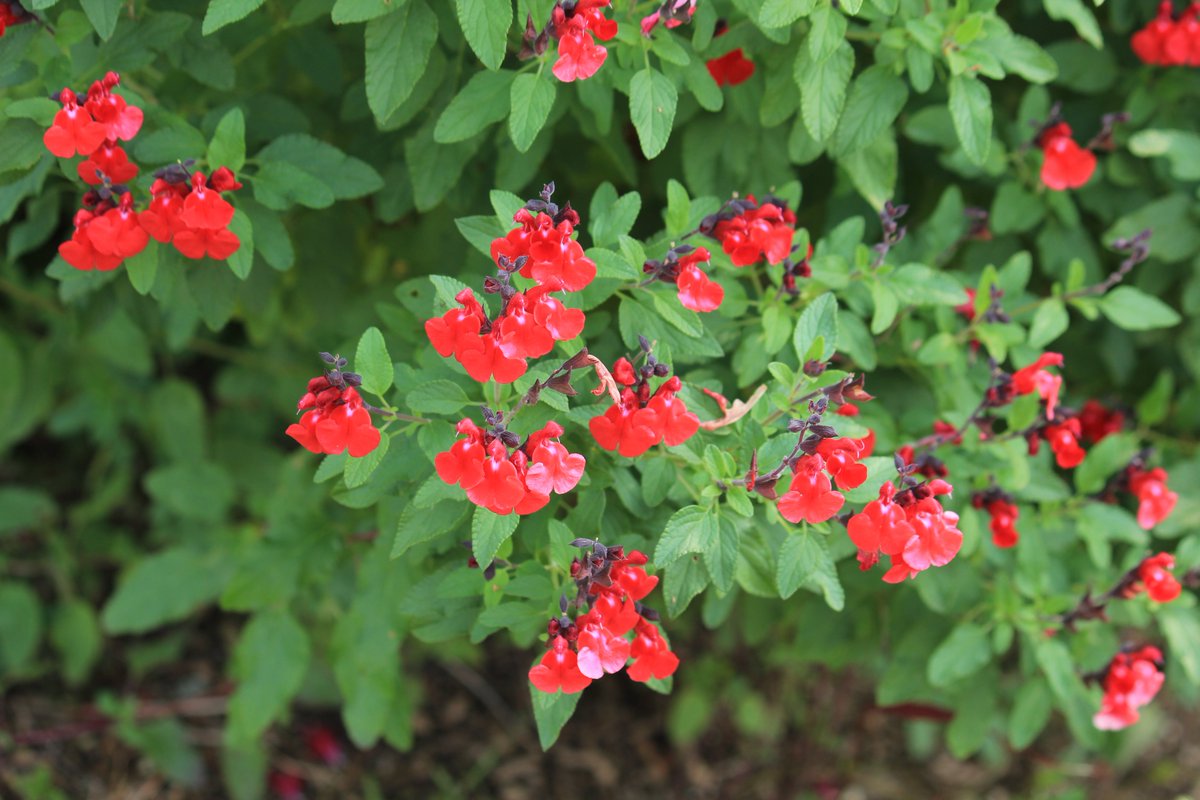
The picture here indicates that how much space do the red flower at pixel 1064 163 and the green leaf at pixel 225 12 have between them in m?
1.35

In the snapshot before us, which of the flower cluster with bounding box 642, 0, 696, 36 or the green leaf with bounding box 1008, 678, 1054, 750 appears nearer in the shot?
the flower cluster with bounding box 642, 0, 696, 36

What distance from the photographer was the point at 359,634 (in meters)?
2.22

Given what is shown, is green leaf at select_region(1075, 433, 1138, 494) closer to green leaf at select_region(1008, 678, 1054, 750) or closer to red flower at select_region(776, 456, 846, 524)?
green leaf at select_region(1008, 678, 1054, 750)

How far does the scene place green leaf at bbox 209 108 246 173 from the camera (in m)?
1.67

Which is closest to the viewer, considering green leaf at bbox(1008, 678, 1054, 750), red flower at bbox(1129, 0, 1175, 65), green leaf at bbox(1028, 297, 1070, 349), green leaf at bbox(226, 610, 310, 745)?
green leaf at bbox(1028, 297, 1070, 349)

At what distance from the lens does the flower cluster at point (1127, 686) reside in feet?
6.18

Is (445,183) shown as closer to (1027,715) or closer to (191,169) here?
(191,169)

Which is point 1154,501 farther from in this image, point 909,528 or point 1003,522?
point 909,528

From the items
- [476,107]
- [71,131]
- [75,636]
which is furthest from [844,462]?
[75,636]

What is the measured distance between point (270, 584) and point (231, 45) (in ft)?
3.21

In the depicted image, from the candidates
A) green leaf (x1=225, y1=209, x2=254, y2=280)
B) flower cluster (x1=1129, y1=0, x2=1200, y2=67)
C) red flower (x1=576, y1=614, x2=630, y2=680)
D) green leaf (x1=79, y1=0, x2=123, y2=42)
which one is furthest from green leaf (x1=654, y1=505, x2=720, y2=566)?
flower cluster (x1=1129, y1=0, x2=1200, y2=67)

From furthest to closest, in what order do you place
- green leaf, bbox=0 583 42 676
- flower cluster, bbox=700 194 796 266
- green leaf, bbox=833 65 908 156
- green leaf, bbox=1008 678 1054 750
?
green leaf, bbox=0 583 42 676
green leaf, bbox=1008 678 1054 750
green leaf, bbox=833 65 908 156
flower cluster, bbox=700 194 796 266

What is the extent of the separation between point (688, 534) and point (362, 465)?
0.41m

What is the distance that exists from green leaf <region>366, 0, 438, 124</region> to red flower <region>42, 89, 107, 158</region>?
0.36 meters
